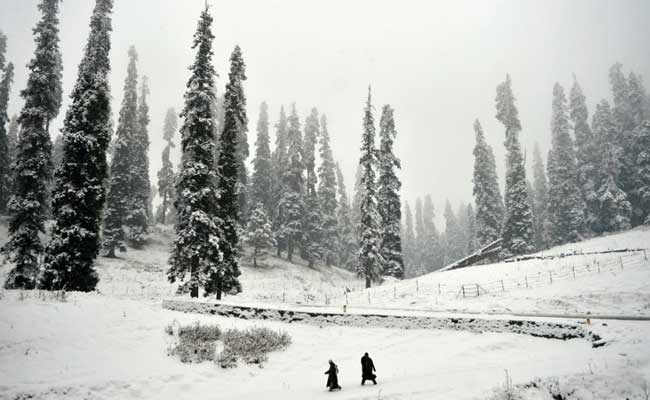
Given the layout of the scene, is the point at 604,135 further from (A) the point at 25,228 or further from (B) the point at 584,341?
(A) the point at 25,228

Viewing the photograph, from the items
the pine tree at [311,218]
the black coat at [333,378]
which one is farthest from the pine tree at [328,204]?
the black coat at [333,378]

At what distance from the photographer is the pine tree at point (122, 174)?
38812 mm

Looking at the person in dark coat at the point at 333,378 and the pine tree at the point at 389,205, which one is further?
the pine tree at the point at 389,205

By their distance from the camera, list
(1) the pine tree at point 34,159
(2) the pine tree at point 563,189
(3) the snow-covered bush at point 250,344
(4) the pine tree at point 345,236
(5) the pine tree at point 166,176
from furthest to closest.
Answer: (4) the pine tree at point 345,236 < (5) the pine tree at point 166,176 < (2) the pine tree at point 563,189 < (1) the pine tree at point 34,159 < (3) the snow-covered bush at point 250,344

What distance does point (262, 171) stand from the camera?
2157 inches

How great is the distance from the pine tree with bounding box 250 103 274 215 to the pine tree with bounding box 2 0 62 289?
28.1 m

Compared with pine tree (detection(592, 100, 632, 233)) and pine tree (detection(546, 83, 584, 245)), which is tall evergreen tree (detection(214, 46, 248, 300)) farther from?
pine tree (detection(592, 100, 632, 233))

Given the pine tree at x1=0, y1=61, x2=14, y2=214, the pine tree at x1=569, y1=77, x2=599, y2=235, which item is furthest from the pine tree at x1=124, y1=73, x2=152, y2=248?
the pine tree at x1=569, y1=77, x2=599, y2=235

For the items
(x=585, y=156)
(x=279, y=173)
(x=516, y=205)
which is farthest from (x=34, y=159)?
(x=585, y=156)

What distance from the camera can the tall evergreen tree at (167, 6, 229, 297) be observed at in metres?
22.8

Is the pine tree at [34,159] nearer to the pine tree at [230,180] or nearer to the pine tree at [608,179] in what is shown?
the pine tree at [230,180]

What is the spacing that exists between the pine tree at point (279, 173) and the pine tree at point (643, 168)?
4228cm

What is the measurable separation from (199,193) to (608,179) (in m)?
47.8

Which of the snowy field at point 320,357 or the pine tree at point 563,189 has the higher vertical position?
the pine tree at point 563,189
